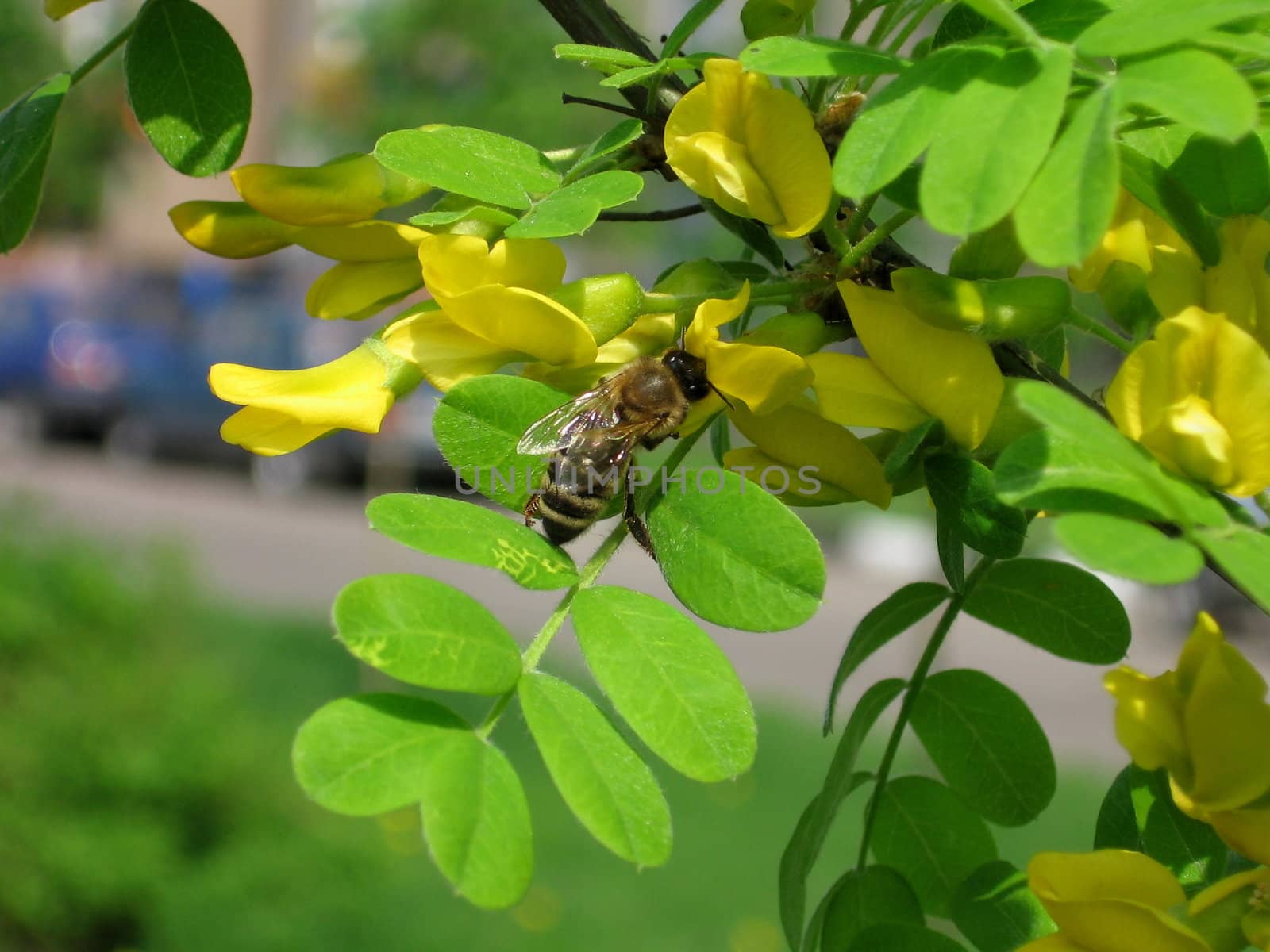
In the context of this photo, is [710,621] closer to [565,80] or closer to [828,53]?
[828,53]

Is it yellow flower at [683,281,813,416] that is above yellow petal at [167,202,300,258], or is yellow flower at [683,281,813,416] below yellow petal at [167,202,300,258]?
below

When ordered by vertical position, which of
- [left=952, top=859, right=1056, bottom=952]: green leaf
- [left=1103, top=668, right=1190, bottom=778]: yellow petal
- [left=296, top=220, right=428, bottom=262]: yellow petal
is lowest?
[left=952, top=859, right=1056, bottom=952]: green leaf

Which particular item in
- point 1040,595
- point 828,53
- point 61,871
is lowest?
point 61,871

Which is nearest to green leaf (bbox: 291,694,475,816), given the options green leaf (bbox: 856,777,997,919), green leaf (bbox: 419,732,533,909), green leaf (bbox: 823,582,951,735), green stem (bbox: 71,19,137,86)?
green leaf (bbox: 419,732,533,909)

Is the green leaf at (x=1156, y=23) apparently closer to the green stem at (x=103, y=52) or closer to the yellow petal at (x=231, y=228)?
the yellow petal at (x=231, y=228)

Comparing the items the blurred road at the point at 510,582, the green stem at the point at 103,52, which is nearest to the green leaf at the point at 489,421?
the green stem at the point at 103,52

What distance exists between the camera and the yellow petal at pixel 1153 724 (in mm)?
543

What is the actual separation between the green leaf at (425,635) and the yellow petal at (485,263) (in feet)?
0.40

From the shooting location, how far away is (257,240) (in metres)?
0.66

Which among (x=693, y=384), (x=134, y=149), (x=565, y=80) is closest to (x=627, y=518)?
(x=693, y=384)

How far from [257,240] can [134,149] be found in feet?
48.2

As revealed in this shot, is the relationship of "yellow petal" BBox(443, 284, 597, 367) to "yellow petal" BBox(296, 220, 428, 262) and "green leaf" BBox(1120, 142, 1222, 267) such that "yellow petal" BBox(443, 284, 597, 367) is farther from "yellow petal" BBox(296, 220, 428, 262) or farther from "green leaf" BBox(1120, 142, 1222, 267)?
"green leaf" BBox(1120, 142, 1222, 267)

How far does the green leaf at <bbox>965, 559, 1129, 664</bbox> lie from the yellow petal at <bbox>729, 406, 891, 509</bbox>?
120 mm

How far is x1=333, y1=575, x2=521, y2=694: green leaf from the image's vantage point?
470mm
